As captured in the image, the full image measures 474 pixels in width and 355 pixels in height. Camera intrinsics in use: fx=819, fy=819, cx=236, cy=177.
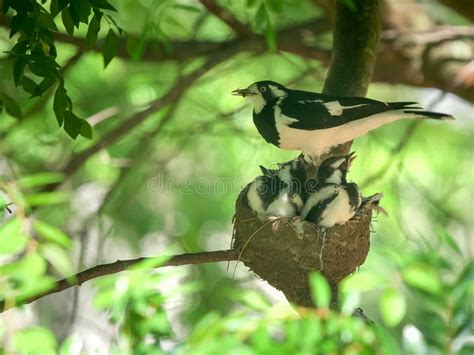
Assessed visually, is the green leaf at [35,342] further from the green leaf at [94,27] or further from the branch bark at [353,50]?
the branch bark at [353,50]

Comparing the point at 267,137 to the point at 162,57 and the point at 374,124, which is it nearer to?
the point at 374,124

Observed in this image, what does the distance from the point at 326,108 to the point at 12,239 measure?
1666mm

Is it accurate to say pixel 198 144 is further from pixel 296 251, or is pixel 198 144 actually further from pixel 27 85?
pixel 27 85

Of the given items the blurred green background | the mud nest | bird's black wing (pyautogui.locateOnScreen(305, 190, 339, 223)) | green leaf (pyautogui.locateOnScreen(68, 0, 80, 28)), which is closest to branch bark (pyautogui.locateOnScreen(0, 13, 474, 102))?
the blurred green background

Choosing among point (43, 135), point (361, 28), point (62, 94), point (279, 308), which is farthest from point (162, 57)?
point (279, 308)

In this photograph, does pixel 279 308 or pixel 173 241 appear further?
pixel 173 241

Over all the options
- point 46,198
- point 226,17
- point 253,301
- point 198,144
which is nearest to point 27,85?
point 46,198

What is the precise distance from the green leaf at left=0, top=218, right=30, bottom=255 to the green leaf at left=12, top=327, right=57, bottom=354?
180 mm

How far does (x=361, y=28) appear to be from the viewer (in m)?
3.34

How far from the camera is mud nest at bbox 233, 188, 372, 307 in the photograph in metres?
3.08

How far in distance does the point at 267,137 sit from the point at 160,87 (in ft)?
7.84

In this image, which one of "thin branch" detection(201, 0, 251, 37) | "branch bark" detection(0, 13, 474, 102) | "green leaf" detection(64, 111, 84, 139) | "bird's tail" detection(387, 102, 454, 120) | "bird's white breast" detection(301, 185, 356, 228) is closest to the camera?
"green leaf" detection(64, 111, 84, 139)

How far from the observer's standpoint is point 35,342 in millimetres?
1217

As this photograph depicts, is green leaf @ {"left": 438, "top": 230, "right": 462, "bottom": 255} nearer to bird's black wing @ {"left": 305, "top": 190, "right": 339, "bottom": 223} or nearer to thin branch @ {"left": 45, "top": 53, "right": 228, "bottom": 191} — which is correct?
bird's black wing @ {"left": 305, "top": 190, "right": 339, "bottom": 223}
